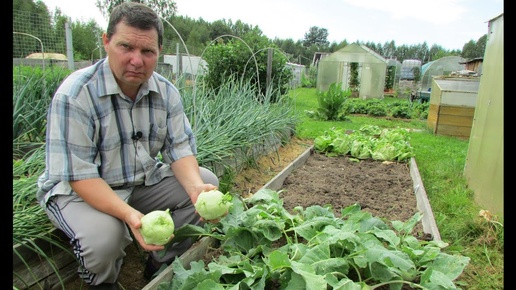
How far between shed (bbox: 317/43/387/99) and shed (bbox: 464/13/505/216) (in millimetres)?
13463

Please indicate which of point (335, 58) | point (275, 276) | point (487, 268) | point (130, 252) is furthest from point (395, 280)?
point (335, 58)

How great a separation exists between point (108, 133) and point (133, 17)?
0.59 metres

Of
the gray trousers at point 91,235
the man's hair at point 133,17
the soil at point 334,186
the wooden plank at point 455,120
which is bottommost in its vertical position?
the soil at point 334,186

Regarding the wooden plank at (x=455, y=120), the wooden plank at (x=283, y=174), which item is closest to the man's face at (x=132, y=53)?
the wooden plank at (x=283, y=174)

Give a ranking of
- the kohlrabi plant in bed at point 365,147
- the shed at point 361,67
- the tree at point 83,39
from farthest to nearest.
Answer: the shed at point 361,67, the tree at point 83,39, the kohlrabi plant in bed at point 365,147

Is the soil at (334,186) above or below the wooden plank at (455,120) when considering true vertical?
below

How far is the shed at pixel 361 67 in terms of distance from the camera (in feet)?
54.1

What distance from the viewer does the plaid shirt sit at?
1.54 metres

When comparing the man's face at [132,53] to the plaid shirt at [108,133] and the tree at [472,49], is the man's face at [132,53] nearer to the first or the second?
the plaid shirt at [108,133]

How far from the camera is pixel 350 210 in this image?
208cm

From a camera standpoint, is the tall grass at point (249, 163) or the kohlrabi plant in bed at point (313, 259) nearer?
the kohlrabi plant in bed at point (313, 259)

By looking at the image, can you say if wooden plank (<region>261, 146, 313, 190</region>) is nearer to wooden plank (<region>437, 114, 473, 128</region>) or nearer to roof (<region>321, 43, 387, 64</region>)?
wooden plank (<region>437, 114, 473, 128</region>)

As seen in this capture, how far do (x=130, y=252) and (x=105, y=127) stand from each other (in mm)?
871

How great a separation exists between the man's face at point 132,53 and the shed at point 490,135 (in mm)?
2756
